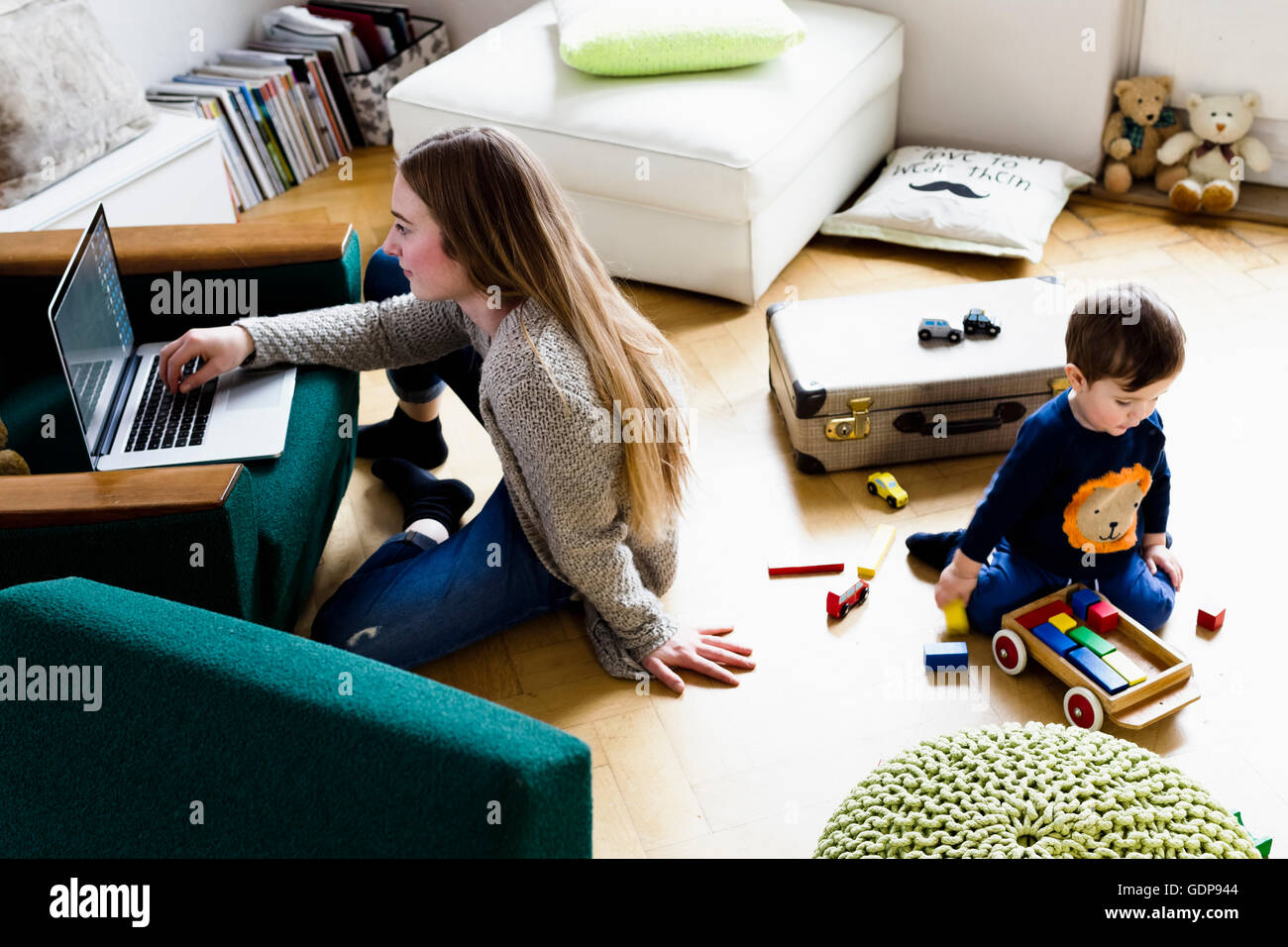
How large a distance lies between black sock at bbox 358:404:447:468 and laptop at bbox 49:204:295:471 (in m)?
0.38

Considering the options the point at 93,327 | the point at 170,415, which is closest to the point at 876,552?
the point at 170,415

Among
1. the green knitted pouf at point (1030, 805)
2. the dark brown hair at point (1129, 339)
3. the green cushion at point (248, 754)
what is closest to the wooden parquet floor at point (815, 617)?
the green knitted pouf at point (1030, 805)

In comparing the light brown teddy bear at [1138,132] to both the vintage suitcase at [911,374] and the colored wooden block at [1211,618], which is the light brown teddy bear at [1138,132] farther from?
the colored wooden block at [1211,618]

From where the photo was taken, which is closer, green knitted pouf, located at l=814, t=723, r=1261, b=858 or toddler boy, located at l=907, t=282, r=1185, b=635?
green knitted pouf, located at l=814, t=723, r=1261, b=858

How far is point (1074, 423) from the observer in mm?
1686

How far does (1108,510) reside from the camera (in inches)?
68.8

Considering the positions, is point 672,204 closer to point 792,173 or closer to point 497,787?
point 792,173

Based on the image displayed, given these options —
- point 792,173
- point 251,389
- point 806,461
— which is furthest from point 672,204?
point 251,389

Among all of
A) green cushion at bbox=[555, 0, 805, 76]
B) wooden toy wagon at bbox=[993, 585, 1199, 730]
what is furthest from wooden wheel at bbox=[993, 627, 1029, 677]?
green cushion at bbox=[555, 0, 805, 76]

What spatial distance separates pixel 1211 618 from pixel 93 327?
5.49 feet

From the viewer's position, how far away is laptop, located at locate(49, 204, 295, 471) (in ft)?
5.45

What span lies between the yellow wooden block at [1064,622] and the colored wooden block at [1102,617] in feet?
0.07

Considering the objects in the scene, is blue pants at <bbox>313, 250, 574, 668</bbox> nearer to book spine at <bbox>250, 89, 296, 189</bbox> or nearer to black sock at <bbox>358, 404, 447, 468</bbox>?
black sock at <bbox>358, 404, 447, 468</bbox>

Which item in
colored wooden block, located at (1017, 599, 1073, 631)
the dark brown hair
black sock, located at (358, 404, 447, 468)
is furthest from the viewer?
black sock, located at (358, 404, 447, 468)
